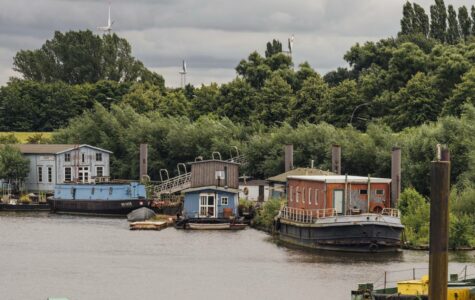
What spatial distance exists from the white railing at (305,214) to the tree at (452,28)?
237ft

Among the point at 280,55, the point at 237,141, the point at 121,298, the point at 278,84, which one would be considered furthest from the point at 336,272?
the point at 280,55

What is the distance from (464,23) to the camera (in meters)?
143

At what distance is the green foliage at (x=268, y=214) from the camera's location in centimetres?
7938

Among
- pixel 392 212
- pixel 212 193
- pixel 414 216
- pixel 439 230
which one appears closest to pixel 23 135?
pixel 212 193

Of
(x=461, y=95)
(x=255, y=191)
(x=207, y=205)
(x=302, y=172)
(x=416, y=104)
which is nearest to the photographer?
(x=302, y=172)

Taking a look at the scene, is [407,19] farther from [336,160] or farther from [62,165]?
[336,160]

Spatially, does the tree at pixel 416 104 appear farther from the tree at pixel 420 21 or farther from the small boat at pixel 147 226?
the tree at pixel 420 21

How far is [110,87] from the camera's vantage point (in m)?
152

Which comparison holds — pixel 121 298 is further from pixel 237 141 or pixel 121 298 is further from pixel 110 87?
pixel 110 87

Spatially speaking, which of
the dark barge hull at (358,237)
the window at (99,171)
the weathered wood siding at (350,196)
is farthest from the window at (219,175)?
the window at (99,171)

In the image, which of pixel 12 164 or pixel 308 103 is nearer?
pixel 12 164

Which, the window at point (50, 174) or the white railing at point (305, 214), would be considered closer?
the white railing at point (305, 214)

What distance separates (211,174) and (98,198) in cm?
1288

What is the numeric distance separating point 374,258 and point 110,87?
92296 mm
